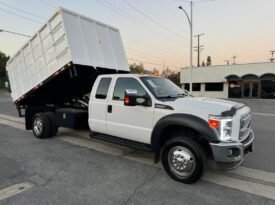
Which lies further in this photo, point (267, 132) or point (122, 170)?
point (267, 132)

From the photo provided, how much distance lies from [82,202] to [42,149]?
308cm

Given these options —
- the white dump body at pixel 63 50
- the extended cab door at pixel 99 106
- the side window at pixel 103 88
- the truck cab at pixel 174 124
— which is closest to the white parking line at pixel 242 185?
the truck cab at pixel 174 124

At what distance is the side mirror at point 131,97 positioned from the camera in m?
4.32

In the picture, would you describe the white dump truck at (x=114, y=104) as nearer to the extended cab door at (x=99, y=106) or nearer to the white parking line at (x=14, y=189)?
the extended cab door at (x=99, y=106)

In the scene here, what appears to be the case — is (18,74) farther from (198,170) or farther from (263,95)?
(263,95)

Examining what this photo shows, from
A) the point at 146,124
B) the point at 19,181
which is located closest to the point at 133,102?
the point at 146,124

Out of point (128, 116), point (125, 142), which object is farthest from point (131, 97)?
point (125, 142)

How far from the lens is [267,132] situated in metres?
8.05

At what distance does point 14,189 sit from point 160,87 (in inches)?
129

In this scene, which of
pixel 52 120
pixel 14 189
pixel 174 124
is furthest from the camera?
pixel 52 120

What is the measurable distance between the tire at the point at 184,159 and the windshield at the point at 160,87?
1012 mm

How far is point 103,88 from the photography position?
543 centimetres

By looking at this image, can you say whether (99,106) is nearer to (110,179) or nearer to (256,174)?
(110,179)

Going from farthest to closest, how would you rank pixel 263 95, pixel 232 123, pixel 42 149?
pixel 263 95 → pixel 42 149 → pixel 232 123
